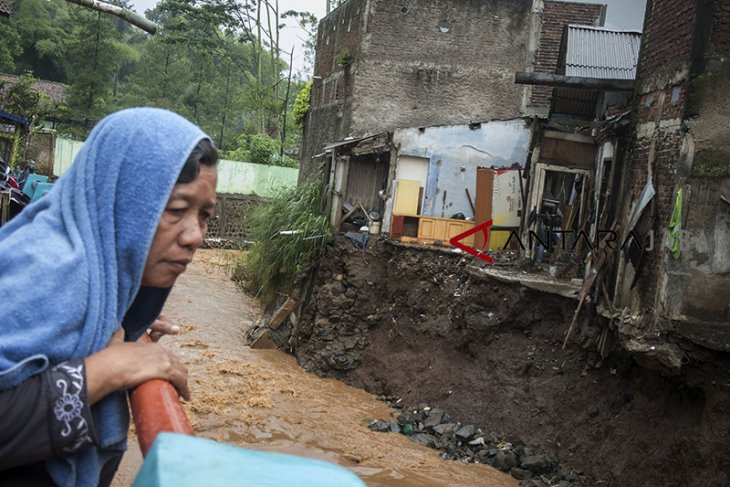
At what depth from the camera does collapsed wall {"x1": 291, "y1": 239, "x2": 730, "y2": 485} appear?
7609 millimetres

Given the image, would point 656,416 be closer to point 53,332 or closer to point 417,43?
point 53,332

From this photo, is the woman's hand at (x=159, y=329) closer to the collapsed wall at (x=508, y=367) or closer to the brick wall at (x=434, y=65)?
the collapsed wall at (x=508, y=367)

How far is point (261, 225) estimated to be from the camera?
53.6 ft

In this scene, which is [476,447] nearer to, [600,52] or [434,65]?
[600,52]

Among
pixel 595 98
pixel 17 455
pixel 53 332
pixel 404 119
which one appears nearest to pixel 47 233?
pixel 53 332

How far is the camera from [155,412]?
1059 millimetres

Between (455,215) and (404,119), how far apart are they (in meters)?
5.00

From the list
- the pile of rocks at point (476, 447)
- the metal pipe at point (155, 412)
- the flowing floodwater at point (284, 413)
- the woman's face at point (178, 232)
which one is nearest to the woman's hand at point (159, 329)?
the woman's face at point (178, 232)

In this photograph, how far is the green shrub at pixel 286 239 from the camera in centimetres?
1475

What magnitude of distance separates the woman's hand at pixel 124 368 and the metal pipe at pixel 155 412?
0.05ft

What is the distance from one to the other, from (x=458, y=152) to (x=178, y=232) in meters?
14.5

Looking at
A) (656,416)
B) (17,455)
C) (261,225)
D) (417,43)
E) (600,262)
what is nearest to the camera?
(17,455)

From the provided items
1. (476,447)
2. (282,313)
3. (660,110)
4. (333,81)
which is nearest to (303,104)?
(333,81)

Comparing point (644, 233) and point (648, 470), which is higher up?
point (644, 233)
